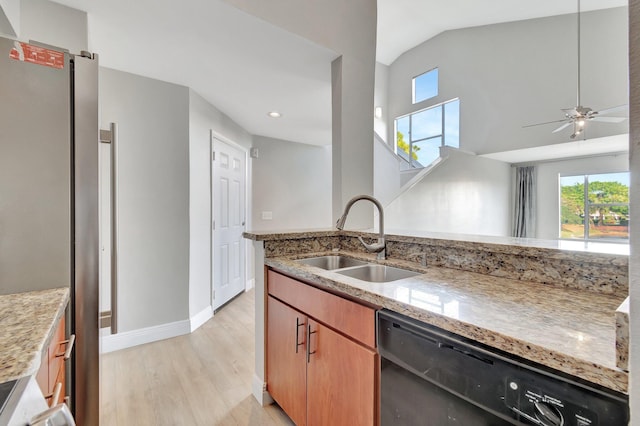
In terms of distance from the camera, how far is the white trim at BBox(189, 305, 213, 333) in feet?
9.18

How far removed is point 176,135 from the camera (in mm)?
2664

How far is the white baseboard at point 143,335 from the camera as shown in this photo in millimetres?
2393

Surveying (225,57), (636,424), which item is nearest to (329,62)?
(225,57)

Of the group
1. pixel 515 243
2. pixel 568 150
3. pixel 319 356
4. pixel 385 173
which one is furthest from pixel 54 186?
pixel 568 150

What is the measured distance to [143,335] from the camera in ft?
8.27

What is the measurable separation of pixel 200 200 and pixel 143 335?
131 centimetres

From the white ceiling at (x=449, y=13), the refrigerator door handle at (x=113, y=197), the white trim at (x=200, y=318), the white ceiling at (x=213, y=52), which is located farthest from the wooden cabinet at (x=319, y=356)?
the white ceiling at (x=449, y=13)

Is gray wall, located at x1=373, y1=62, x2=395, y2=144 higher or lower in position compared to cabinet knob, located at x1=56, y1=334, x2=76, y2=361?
higher

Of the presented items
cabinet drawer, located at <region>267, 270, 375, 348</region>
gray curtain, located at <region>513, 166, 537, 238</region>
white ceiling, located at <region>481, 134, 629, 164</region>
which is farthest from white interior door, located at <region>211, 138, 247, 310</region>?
gray curtain, located at <region>513, 166, 537, 238</region>

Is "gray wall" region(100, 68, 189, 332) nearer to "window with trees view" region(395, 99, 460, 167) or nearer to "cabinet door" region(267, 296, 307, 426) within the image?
"cabinet door" region(267, 296, 307, 426)

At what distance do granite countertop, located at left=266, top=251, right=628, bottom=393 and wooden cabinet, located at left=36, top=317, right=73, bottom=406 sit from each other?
879 millimetres

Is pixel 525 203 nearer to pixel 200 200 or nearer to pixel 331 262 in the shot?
pixel 331 262

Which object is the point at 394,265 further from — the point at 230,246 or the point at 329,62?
the point at 230,246

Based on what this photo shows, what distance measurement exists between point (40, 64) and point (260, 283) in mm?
1361
